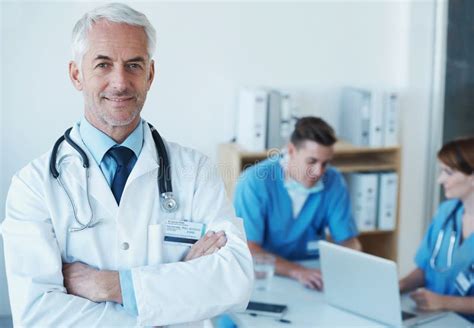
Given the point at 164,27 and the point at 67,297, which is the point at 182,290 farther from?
the point at 164,27

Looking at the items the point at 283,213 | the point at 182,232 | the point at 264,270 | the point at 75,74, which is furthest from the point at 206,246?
the point at 283,213

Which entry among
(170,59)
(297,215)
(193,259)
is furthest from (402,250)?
Answer: (193,259)

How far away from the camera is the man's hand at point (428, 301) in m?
2.27

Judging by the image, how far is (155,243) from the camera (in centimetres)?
163

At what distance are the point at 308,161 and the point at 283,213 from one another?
238mm

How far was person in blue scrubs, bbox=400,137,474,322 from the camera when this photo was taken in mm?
2404

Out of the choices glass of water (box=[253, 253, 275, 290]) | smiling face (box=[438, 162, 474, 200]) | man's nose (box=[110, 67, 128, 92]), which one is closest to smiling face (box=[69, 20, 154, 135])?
man's nose (box=[110, 67, 128, 92])

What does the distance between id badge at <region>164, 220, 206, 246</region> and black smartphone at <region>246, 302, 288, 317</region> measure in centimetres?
60

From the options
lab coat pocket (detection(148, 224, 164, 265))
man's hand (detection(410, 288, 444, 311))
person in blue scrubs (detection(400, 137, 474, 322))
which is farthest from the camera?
person in blue scrubs (detection(400, 137, 474, 322))

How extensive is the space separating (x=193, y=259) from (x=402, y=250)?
2.67m

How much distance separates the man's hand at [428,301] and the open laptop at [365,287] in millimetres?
24

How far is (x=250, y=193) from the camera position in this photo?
2.78 metres

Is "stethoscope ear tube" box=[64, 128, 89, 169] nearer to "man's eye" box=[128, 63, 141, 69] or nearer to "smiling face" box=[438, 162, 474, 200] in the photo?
"man's eye" box=[128, 63, 141, 69]

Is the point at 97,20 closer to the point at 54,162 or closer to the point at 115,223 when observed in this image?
the point at 54,162
